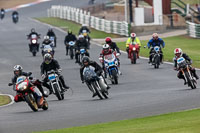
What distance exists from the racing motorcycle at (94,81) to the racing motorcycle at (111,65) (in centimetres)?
491

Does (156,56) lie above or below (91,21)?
below

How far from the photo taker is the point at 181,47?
44.5 meters

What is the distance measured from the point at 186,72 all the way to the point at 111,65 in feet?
14.5

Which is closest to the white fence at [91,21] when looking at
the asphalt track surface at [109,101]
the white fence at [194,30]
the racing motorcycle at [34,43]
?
the white fence at [194,30]

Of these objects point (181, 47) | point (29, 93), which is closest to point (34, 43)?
point (181, 47)

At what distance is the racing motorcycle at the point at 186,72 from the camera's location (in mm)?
22328

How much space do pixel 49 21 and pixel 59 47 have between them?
23.3m

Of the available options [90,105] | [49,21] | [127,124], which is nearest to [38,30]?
[49,21]

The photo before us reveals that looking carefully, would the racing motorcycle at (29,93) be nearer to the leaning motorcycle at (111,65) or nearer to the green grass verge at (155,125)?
the green grass verge at (155,125)

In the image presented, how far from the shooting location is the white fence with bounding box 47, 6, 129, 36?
54612 mm

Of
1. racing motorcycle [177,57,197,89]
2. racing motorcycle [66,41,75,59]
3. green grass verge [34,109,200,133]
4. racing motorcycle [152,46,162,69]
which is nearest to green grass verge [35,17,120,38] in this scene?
racing motorcycle [66,41,75,59]

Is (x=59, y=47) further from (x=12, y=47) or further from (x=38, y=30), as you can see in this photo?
(x=38, y=30)

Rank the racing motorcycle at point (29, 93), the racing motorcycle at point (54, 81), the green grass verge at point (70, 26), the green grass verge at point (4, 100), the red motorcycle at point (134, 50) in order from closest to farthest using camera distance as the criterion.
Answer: the racing motorcycle at point (29, 93), the racing motorcycle at point (54, 81), the green grass verge at point (4, 100), the red motorcycle at point (134, 50), the green grass verge at point (70, 26)

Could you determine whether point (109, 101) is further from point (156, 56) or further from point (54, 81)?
point (156, 56)
